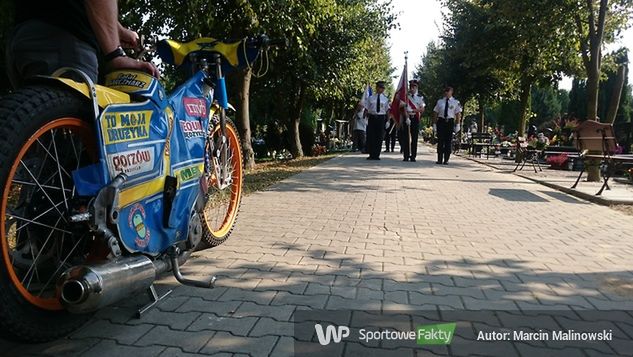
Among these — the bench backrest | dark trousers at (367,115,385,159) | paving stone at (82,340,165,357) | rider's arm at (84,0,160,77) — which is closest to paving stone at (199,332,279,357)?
paving stone at (82,340,165,357)

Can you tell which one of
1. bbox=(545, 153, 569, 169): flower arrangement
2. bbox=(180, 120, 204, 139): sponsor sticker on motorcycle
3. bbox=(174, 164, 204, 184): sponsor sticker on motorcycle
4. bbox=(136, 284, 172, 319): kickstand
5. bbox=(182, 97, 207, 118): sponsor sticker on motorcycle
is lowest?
bbox=(545, 153, 569, 169): flower arrangement

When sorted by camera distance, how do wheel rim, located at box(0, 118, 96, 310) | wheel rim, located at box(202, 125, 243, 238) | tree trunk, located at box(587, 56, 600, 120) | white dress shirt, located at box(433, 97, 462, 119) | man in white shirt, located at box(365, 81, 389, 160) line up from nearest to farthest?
wheel rim, located at box(0, 118, 96, 310) → wheel rim, located at box(202, 125, 243, 238) → tree trunk, located at box(587, 56, 600, 120) → white dress shirt, located at box(433, 97, 462, 119) → man in white shirt, located at box(365, 81, 389, 160)

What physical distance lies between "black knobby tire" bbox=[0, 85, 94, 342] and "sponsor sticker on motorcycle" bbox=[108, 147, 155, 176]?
26 cm

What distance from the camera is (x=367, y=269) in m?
4.02

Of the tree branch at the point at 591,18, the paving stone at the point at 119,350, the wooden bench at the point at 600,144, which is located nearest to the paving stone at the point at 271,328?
the paving stone at the point at 119,350

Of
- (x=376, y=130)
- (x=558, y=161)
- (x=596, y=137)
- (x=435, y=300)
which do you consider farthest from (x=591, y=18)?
(x=435, y=300)

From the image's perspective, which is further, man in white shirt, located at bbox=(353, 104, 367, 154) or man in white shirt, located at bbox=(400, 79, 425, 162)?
man in white shirt, located at bbox=(353, 104, 367, 154)

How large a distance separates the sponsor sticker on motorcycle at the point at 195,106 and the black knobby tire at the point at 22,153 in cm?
102

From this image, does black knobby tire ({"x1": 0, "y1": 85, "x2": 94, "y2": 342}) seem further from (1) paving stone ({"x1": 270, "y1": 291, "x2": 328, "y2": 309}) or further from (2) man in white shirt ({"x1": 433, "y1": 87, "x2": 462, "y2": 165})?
(2) man in white shirt ({"x1": 433, "y1": 87, "x2": 462, "y2": 165})

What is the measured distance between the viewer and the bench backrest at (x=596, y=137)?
9.48 meters

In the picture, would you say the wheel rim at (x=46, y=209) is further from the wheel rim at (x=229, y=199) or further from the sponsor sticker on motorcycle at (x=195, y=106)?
the wheel rim at (x=229, y=199)

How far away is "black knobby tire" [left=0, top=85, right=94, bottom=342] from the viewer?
1.98m

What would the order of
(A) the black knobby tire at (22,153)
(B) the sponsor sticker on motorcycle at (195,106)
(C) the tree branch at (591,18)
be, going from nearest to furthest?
(A) the black knobby tire at (22,153), (B) the sponsor sticker on motorcycle at (195,106), (C) the tree branch at (591,18)

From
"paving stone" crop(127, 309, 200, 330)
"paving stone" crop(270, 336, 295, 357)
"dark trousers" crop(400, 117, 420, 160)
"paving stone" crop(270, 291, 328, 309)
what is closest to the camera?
"paving stone" crop(270, 336, 295, 357)
